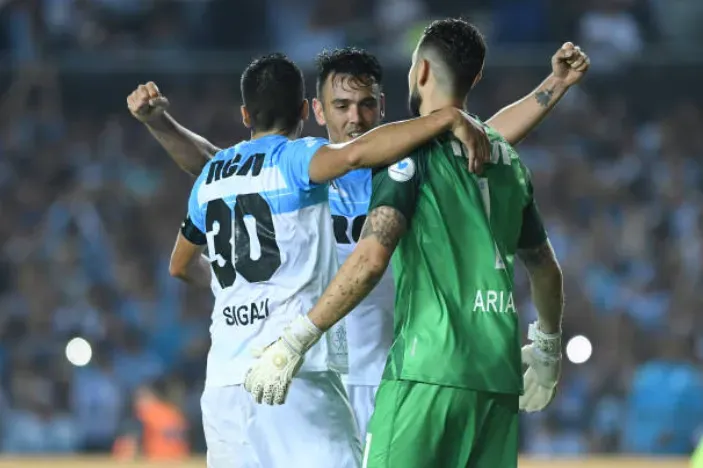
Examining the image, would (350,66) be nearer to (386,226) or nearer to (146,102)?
(146,102)

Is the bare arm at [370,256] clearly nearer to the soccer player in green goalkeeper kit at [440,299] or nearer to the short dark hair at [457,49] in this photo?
the soccer player in green goalkeeper kit at [440,299]

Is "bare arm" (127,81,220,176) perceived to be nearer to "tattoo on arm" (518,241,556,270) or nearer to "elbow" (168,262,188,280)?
"elbow" (168,262,188,280)

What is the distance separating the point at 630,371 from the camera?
12641 mm

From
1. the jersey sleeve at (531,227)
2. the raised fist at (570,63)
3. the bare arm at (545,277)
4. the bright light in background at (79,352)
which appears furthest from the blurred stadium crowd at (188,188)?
the jersey sleeve at (531,227)

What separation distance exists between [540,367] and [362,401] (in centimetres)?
→ 106

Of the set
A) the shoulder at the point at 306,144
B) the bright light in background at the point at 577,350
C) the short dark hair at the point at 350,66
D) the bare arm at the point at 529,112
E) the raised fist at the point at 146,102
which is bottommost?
the bright light in background at the point at 577,350

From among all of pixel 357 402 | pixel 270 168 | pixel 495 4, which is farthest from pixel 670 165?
pixel 270 168

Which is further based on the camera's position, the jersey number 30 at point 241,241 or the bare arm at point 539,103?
the bare arm at point 539,103

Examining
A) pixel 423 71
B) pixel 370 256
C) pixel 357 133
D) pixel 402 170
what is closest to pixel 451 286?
pixel 370 256

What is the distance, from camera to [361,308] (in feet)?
19.9

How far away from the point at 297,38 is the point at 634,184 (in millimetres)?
3917

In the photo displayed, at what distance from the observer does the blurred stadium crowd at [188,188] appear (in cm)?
1253

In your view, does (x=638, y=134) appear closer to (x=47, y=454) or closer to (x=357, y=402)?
(x=47, y=454)

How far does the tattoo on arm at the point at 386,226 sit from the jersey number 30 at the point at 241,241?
2.23 feet
